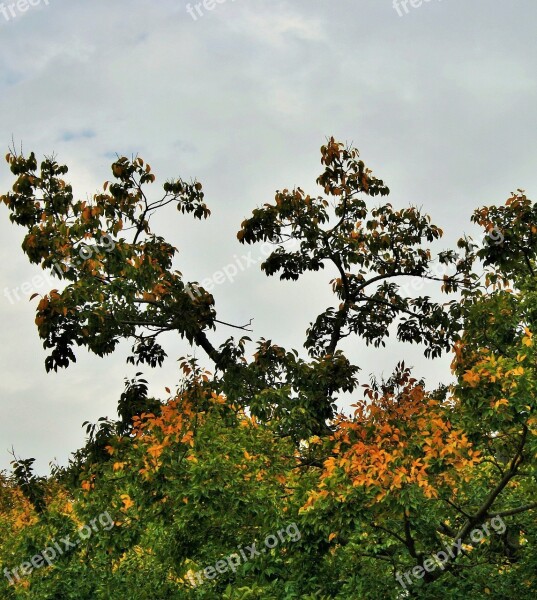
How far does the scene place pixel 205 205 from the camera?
16.8m

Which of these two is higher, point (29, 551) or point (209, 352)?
point (209, 352)

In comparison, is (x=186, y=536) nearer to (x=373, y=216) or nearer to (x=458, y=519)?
(x=458, y=519)

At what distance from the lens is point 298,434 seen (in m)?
12.3

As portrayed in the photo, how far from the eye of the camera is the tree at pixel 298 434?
8648mm

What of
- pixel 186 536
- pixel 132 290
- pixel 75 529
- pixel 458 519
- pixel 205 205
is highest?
pixel 205 205

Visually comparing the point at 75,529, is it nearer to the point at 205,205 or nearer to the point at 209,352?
the point at 209,352

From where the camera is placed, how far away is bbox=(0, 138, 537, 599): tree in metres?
8.65

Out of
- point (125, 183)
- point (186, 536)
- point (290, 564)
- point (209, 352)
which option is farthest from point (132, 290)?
point (290, 564)

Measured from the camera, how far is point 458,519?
1170cm

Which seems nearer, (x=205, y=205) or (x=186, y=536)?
(x=186, y=536)

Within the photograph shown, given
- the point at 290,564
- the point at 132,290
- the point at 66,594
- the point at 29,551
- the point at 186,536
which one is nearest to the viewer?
the point at 290,564

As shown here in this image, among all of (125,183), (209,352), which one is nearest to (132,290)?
(209,352)

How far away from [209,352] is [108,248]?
2.91 metres

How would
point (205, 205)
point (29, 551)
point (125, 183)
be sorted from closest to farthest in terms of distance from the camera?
1. point (29, 551)
2. point (125, 183)
3. point (205, 205)
